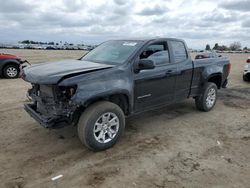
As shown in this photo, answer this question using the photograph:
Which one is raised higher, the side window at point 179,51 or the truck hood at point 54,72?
the side window at point 179,51

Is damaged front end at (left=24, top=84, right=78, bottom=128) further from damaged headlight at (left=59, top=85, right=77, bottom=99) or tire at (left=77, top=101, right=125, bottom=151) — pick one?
tire at (left=77, top=101, right=125, bottom=151)

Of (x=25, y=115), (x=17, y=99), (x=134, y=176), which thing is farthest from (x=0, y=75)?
(x=134, y=176)

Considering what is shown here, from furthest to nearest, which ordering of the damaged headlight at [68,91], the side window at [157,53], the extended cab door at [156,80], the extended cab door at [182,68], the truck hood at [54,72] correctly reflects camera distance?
the extended cab door at [182,68] < the side window at [157,53] < the extended cab door at [156,80] < the damaged headlight at [68,91] < the truck hood at [54,72]

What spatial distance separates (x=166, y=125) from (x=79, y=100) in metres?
2.47

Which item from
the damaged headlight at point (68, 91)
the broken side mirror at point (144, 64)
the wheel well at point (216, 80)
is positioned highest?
the broken side mirror at point (144, 64)

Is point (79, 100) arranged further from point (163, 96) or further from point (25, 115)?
point (25, 115)

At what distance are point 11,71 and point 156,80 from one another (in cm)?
880

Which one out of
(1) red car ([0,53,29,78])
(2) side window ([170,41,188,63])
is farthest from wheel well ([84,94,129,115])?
(1) red car ([0,53,29,78])

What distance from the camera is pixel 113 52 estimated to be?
19.1 feet

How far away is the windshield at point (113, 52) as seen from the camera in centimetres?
546

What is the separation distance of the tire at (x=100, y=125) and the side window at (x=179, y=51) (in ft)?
6.87

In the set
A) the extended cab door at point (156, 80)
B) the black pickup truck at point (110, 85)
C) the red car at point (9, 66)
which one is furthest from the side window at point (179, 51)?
the red car at point (9, 66)

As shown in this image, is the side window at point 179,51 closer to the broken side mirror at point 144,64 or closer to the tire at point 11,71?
the broken side mirror at point 144,64

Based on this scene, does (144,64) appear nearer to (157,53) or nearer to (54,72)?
(157,53)
